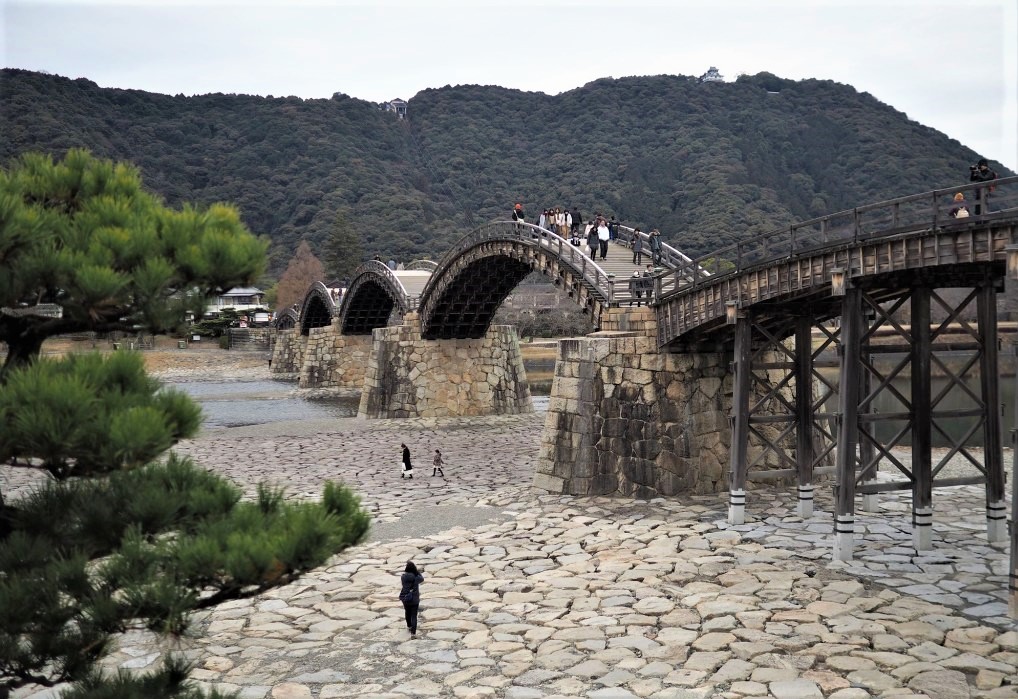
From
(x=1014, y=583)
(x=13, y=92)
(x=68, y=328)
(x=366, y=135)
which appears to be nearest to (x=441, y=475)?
(x=1014, y=583)

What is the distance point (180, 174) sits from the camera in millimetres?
109250

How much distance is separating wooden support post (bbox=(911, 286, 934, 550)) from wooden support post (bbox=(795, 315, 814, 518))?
250cm

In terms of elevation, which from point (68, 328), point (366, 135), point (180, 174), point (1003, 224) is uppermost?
point (366, 135)

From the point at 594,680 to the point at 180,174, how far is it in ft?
365

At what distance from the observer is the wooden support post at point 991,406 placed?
516 inches

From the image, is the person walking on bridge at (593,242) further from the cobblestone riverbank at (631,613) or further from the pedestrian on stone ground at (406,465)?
the cobblestone riverbank at (631,613)

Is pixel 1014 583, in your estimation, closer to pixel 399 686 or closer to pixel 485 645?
pixel 485 645

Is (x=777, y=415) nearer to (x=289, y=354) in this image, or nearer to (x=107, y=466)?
(x=107, y=466)

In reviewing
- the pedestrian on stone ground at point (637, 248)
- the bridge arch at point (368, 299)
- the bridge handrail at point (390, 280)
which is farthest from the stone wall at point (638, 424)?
the bridge arch at point (368, 299)

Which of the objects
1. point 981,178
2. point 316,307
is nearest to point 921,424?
point 981,178

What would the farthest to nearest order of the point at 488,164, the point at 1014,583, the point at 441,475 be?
the point at 488,164
the point at 441,475
the point at 1014,583

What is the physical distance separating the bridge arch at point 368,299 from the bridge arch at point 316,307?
5.37ft

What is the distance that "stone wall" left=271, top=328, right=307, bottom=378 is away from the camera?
59688 millimetres

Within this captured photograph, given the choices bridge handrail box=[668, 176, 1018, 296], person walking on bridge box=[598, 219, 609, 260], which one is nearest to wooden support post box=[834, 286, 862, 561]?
bridge handrail box=[668, 176, 1018, 296]
